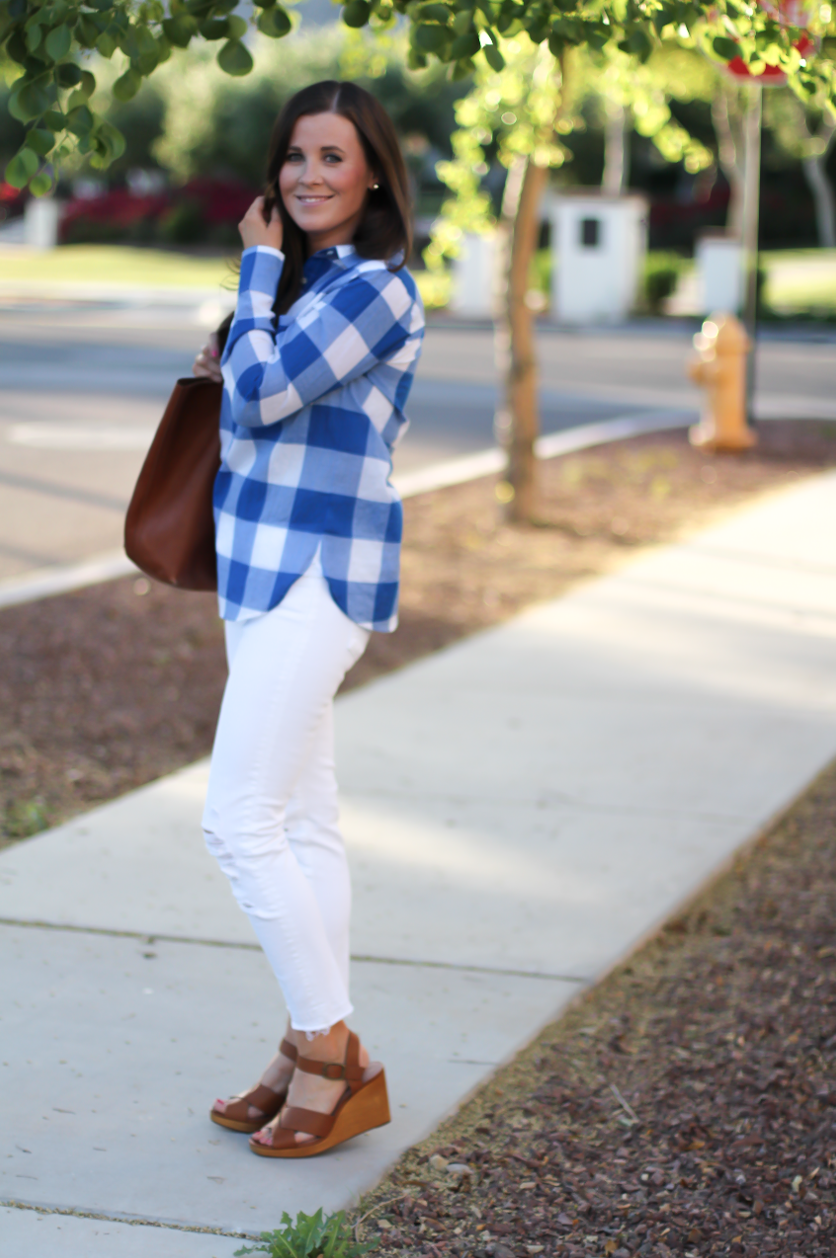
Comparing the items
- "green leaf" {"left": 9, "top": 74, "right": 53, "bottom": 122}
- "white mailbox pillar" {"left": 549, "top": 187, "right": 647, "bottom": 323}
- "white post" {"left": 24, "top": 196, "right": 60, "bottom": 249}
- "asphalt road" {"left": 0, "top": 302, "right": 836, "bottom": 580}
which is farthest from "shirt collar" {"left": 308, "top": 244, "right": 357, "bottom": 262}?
"white post" {"left": 24, "top": 196, "right": 60, "bottom": 249}

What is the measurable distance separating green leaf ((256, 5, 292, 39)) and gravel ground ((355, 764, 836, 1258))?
84.6 inches

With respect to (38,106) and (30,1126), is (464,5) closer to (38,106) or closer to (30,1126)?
(38,106)

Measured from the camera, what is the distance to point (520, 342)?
887cm

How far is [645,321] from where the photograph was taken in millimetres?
28156

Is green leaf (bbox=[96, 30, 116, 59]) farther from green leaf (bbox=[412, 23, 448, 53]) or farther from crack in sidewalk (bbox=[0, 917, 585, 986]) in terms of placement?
crack in sidewalk (bbox=[0, 917, 585, 986])

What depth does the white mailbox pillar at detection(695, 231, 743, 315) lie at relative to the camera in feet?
95.5

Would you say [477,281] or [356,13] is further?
[477,281]

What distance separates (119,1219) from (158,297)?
29.9 metres

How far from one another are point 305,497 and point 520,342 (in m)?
6.39

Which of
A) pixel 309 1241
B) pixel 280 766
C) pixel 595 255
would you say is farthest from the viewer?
pixel 595 255

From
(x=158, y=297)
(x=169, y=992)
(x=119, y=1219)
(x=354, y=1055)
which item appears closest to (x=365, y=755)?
(x=169, y=992)

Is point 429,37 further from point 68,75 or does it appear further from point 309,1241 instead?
point 309,1241

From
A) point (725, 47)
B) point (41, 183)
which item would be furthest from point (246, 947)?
point (725, 47)

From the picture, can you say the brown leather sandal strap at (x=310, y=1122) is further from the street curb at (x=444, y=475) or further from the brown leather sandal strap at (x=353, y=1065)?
the street curb at (x=444, y=475)
